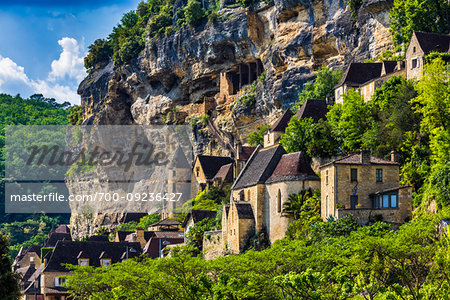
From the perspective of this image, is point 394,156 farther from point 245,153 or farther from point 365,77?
point 245,153

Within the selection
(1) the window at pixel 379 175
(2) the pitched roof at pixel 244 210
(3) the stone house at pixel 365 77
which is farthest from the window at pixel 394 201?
(3) the stone house at pixel 365 77

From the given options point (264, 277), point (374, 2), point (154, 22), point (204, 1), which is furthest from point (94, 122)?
point (264, 277)

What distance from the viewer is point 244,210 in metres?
60.0

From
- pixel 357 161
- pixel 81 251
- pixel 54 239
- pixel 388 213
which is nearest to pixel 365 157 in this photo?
pixel 357 161

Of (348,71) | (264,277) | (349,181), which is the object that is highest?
(348,71)

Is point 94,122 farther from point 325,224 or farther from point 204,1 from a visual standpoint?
point 325,224

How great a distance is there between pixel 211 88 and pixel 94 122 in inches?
1261

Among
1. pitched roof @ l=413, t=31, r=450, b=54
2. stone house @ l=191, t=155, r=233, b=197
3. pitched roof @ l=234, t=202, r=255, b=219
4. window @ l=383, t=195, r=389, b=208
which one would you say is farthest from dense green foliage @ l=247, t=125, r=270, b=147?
window @ l=383, t=195, r=389, b=208

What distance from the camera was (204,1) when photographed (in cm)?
11056

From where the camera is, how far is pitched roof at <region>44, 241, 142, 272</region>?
240 ft

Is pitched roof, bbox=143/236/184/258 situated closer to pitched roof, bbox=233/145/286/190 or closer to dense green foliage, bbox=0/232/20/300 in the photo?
pitched roof, bbox=233/145/286/190

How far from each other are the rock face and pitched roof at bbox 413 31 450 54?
10808mm

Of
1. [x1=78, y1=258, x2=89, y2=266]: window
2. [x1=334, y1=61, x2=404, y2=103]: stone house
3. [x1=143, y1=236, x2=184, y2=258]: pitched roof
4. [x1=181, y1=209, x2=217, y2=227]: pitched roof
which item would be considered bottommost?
[x1=78, y1=258, x2=89, y2=266]: window

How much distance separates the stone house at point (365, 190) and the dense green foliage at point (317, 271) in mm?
1880
